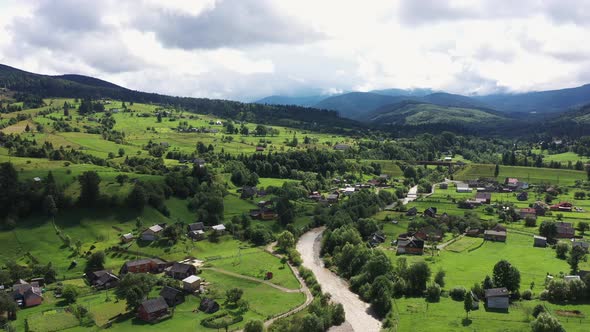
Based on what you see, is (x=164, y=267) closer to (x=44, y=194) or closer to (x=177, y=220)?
(x=177, y=220)

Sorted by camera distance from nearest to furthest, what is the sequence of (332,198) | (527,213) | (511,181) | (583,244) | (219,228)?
(583,244)
(219,228)
(527,213)
(332,198)
(511,181)

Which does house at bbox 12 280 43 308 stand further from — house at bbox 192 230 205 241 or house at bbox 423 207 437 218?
house at bbox 423 207 437 218

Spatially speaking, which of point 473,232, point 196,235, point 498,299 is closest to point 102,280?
point 196,235

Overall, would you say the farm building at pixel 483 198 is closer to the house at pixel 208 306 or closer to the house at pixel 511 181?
the house at pixel 511 181

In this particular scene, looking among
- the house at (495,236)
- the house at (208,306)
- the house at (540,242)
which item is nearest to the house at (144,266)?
the house at (208,306)

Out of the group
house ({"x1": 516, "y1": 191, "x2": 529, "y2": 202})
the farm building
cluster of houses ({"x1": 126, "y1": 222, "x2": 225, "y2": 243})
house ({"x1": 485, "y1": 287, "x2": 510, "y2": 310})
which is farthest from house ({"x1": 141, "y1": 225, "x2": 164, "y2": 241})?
house ({"x1": 516, "y1": 191, "x2": 529, "y2": 202})

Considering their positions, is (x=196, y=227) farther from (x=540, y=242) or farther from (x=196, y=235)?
(x=540, y=242)

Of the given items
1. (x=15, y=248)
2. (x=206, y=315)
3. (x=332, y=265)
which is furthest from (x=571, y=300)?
(x=15, y=248)
